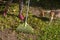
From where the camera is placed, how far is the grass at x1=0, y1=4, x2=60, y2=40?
5.97 m

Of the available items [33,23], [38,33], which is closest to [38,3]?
[33,23]

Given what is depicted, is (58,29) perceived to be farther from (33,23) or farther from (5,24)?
(5,24)

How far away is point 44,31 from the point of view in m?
6.16

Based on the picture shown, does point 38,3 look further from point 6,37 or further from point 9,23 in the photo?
point 6,37

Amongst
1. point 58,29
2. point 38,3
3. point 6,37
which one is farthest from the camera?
point 38,3

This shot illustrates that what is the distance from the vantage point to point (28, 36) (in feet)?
19.4

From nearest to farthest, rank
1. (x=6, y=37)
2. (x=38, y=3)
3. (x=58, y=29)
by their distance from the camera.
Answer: (x=6, y=37) → (x=58, y=29) → (x=38, y=3)

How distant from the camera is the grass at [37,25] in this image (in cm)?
597

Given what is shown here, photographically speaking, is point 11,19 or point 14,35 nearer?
point 14,35

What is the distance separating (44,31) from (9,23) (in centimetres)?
98

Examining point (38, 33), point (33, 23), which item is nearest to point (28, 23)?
point (33, 23)

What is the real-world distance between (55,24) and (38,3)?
1551 mm

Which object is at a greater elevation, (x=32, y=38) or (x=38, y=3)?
(x=38, y=3)

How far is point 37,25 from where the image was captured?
6473mm
